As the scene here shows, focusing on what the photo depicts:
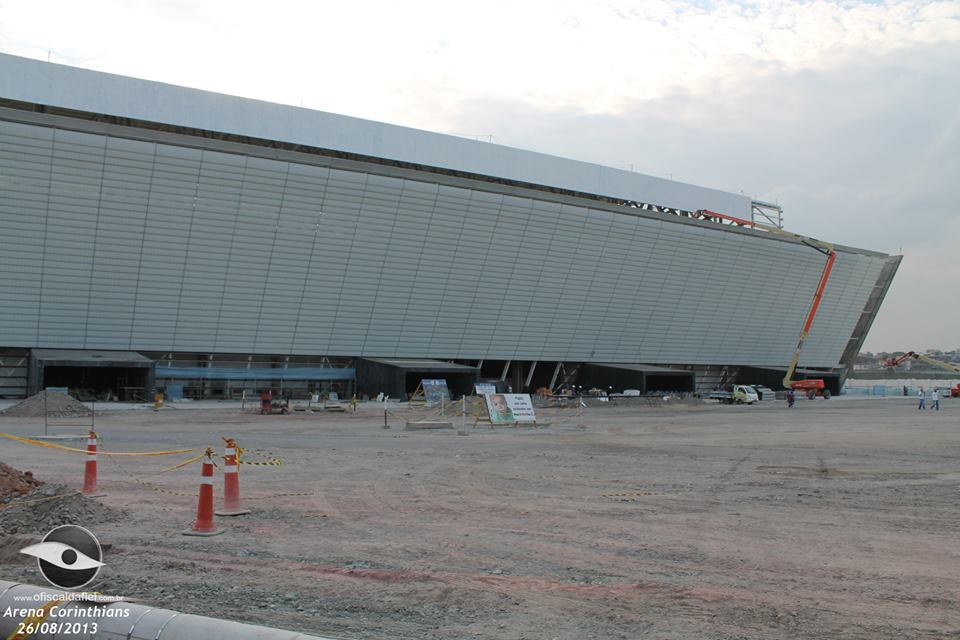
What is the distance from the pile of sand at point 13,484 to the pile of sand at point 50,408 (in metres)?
27.6

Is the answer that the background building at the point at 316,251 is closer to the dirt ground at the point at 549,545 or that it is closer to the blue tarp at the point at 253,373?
the blue tarp at the point at 253,373

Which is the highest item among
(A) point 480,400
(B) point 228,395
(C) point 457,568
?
(C) point 457,568

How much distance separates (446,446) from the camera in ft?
80.4

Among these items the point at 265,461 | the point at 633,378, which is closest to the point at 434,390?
the point at 633,378

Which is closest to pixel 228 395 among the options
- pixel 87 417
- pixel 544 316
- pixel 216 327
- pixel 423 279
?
pixel 216 327

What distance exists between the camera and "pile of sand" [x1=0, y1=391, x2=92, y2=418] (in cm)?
3653

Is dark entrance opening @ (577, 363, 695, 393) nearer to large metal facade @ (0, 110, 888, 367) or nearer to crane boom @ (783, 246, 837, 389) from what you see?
large metal facade @ (0, 110, 888, 367)

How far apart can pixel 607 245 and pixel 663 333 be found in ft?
47.1

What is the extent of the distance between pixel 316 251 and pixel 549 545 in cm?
5019

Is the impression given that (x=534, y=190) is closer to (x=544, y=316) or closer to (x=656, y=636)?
(x=544, y=316)

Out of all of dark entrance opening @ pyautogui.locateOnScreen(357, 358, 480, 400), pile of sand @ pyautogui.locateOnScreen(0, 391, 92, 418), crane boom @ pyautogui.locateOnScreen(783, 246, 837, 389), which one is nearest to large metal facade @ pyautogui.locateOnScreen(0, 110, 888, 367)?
dark entrance opening @ pyautogui.locateOnScreen(357, 358, 480, 400)

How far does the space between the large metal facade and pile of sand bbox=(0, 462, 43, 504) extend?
4139 cm

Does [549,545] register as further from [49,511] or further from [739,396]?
[739,396]

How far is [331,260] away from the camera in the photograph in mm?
58375
